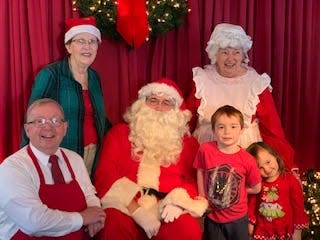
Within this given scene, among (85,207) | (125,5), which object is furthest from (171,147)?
(125,5)

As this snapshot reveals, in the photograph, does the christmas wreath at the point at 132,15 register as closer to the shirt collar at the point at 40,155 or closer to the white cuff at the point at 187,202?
the white cuff at the point at 187,202

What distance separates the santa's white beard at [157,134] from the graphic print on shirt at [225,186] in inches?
14.6

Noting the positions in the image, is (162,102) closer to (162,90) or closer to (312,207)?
(162,90)

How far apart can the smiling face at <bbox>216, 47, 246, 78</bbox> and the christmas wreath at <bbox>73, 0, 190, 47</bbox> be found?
47 cm

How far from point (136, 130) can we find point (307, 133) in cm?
184

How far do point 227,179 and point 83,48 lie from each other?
129cm

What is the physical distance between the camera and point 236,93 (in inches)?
143

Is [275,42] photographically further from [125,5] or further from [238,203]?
[238,203]

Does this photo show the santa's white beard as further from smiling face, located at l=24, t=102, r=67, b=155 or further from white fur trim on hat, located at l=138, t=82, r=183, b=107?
smiling face, located at l=24, t=102, r=67, b=155

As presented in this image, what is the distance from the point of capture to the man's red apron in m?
2.51

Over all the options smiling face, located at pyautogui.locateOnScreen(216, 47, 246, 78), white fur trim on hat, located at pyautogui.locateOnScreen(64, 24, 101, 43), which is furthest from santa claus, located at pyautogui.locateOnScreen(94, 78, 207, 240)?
white fur trim on hat, located at pyautogui.locateOnScreen(64, 24, 101, 43)

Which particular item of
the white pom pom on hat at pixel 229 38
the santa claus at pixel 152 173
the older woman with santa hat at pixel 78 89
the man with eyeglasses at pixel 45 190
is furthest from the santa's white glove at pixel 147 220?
the white pom pom on hat at pixel 229 38

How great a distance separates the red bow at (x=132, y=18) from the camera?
139 inches

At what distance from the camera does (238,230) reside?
307 cm
